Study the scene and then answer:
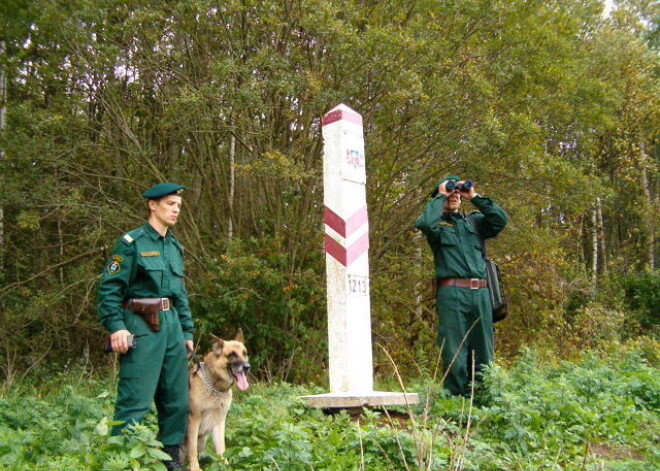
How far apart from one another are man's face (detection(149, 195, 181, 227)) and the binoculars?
2.63 metres

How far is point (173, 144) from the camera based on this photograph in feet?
38.3

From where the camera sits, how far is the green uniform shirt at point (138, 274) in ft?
15.0

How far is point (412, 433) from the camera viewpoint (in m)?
4.18

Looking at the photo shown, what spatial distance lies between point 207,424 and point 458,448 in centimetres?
198

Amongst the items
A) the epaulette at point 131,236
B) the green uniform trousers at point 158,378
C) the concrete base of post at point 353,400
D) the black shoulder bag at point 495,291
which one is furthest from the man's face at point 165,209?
the black shoulder bag at point 495,291

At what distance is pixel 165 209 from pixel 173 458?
1631 millimetres

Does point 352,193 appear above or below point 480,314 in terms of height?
above

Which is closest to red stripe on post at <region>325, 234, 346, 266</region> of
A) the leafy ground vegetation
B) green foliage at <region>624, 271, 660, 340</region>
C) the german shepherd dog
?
the german shepherd dog

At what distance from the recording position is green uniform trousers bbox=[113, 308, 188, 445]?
452cm

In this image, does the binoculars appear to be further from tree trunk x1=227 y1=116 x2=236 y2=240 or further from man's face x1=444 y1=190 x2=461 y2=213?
tree trunk x1=227 y1=116 x2=236 y2=240

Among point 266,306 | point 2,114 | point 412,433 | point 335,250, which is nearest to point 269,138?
point 266,306

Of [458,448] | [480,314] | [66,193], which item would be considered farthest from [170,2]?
[458,448]

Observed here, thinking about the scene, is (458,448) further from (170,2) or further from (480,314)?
(170,2)

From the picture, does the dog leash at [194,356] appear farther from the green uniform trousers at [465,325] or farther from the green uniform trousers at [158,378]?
the green uniform trousers at [465,325]
